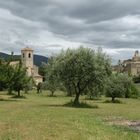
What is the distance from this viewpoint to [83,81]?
6141cm

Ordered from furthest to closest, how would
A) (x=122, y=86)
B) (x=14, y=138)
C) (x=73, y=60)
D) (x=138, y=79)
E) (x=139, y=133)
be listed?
(x=138, y=79), (x=122, y=86), (x=73, y=60), (x=139, y=133), (x=14, y=138)

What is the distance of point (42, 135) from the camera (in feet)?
72.8

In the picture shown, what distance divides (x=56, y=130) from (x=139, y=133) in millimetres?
4551

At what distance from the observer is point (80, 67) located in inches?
2366

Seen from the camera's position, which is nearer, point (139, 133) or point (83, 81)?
point (139, 133)

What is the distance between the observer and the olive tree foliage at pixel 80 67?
60188 mm

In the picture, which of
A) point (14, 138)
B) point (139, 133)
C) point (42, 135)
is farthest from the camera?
point (139, 133)

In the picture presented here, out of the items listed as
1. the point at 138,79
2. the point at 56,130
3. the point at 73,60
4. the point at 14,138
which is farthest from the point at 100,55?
the point at 138,79

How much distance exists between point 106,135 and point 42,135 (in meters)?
3.19

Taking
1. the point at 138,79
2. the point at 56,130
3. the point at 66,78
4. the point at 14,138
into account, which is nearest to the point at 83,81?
the point at 66,78

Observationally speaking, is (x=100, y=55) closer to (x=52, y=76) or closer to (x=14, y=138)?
(x=52, y=76)

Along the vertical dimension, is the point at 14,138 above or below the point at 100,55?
below

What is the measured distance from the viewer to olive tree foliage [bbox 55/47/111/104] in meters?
60.2

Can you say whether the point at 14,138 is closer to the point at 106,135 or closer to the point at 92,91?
the point at 106,135
